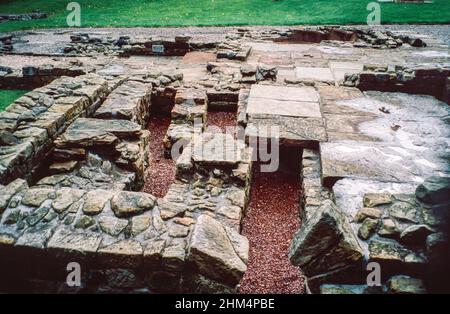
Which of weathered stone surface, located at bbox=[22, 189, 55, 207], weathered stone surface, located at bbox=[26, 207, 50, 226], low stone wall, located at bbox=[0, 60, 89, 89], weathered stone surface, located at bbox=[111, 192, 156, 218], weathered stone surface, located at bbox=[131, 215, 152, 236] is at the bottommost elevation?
weathered stone surface, located at bbox=[131, 215, 152, 236]

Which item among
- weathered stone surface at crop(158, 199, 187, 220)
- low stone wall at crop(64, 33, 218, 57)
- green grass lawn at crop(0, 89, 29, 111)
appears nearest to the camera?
weathered stone surface at crop(158, 199, 187, 220)

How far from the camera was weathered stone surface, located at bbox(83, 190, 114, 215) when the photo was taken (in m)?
2.86

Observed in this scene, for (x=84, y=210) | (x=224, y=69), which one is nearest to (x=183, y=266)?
(x=84, y=210)

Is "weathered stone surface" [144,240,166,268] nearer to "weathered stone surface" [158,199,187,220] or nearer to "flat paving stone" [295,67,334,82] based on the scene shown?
"weathered stone surface" [158,199,187,220]

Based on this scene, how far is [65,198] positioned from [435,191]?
2897 mm

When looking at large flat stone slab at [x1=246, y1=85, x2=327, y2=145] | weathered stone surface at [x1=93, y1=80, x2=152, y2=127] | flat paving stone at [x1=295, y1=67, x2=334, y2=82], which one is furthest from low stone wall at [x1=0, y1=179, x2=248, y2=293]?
flat paving stone at [x1=295, y1=67, x2=334, y2=82]

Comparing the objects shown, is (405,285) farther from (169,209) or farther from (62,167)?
(62,167)

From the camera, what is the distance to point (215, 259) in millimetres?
2477

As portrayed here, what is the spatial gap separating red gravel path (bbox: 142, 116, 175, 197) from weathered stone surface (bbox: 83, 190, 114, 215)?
4.67ft

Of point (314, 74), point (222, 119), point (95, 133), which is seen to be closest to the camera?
point (95, 133)

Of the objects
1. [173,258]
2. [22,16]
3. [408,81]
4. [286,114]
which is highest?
[22,16]

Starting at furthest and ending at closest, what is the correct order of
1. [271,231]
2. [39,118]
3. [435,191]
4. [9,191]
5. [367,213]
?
[39,118] < [271,231] < [9,191] < [367,213] < [435,191]

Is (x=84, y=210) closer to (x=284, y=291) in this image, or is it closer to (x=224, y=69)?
(x=284, y=291)

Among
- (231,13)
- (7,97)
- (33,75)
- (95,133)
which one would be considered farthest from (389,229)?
(231,13)
